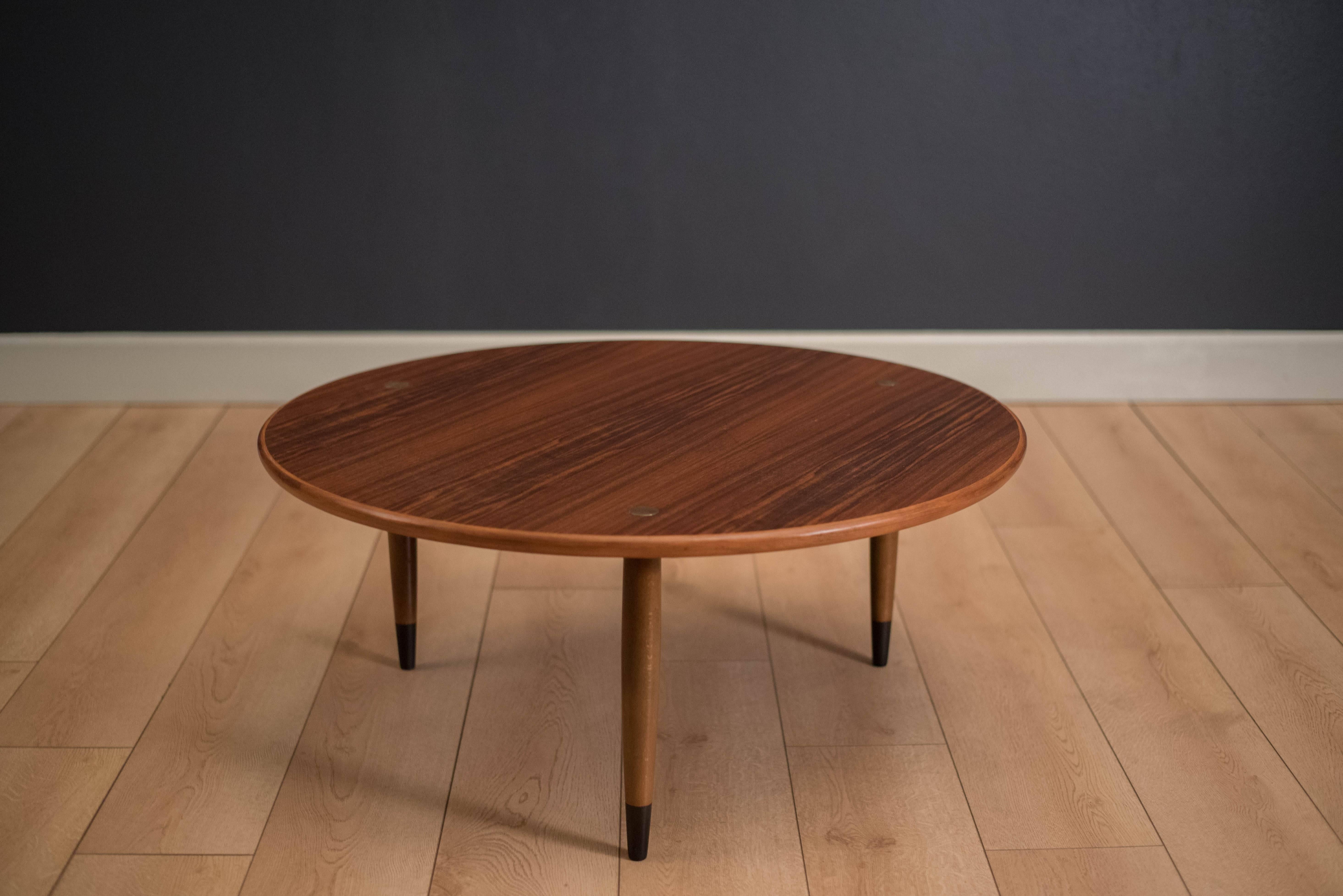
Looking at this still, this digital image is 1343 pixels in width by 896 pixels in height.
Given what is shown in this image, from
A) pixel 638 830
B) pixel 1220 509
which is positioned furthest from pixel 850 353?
pixel 638 830

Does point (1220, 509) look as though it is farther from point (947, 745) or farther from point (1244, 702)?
point (947, 745)

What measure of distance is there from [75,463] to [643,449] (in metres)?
1.65

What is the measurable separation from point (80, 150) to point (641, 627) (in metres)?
2.11

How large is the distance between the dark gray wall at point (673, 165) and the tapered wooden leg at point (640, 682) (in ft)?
5.31

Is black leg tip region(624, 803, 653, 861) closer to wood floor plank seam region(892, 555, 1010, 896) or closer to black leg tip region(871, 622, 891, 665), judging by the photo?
wood floor plank seam region(892, 555, 1010, 896)

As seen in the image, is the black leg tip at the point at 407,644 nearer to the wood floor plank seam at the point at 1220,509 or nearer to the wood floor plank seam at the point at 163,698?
the wood floor plank seam at the point at 163,698

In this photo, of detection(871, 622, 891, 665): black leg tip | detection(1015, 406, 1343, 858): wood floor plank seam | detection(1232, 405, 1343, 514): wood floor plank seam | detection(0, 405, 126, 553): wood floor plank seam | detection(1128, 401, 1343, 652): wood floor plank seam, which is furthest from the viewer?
detection(1232, 405, 1343, 514): wood floor plank seam

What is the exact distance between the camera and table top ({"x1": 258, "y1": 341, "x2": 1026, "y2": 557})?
117 cm

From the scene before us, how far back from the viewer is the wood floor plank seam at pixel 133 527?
183 centimetres

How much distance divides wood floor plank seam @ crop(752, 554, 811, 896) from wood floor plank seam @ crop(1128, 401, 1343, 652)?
68cm

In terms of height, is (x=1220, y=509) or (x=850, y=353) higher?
(x=850, y=353)

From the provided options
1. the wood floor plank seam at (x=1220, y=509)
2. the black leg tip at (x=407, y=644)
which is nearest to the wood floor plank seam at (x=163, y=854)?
the black leg tip at (x=407, y=644)

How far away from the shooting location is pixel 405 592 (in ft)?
5.57

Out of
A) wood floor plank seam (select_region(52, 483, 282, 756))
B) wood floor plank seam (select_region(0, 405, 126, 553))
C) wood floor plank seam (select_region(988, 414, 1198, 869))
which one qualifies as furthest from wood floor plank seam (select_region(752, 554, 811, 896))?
wood floor plank seam (select_region(0, 405, 126, 553))
